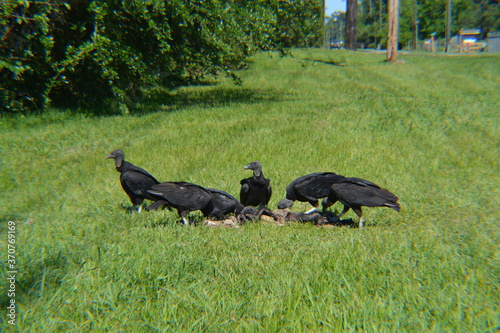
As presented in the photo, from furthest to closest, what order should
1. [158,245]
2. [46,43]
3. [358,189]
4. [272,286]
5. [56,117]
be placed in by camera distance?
[56,117] < [46,43] < [358,189] < [158,245] < [272,286]

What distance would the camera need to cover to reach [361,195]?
502cm

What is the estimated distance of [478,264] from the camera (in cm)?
383

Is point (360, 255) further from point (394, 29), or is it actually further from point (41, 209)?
point (394, 29)

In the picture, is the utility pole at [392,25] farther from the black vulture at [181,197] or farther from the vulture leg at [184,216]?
the vulture leg at [184,216]

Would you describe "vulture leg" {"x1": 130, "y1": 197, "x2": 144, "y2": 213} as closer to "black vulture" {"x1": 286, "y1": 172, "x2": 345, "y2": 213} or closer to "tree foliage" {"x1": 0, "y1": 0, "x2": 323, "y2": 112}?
"black vulture" {"x1": 286, "y1": 172, "x2": 345, "y2": 213}

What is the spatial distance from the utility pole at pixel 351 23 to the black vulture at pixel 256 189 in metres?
33.5

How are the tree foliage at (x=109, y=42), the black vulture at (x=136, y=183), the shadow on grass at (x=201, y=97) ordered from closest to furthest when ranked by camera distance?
1. the black vulture at (x=136, y=183)
2. the tree foliage at (x=109, y=42)
3. the shadow on grass at (x=201, y=97)

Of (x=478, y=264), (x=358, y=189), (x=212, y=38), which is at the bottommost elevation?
(x=478, y=264)

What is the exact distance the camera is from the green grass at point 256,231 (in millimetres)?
3102

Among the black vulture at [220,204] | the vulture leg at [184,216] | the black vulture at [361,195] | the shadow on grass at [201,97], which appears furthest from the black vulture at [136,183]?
the shadow on grass at [201,97]

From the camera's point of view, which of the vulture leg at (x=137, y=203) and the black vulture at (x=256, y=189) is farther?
the black vulture at (x=256, y=189)

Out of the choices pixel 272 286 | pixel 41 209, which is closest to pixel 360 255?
pixel 272 286

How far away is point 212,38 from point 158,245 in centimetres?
974

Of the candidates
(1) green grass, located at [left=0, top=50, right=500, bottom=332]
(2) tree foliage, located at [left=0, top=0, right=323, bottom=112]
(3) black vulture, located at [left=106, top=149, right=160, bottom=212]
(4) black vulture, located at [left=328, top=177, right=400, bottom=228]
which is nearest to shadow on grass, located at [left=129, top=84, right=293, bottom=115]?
(1) green grass, located at [left=0, top=50, right=500, bottom=332]
